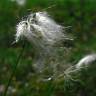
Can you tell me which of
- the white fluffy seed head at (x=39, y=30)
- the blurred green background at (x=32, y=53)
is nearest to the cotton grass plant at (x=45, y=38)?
the white fluffy seed head at (x=39, y=30)

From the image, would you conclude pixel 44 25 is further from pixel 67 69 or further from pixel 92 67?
pixel 92 67

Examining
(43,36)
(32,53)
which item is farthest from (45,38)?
(32,53)

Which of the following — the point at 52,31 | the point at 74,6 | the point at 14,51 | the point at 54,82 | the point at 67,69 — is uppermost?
the point at 52,31

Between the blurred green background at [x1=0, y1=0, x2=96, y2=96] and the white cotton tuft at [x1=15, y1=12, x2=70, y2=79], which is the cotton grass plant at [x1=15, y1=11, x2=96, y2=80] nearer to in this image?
the white cotton tuft at [x1=15, y1=12, x2=70, y2=79]

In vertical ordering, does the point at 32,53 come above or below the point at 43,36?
below

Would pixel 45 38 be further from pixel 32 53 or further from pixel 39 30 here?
pixel 32 53

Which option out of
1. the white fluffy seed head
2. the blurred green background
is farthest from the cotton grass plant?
the blurred green background

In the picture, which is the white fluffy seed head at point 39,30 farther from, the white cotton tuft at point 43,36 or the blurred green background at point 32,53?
the blurred green background at point 32,53

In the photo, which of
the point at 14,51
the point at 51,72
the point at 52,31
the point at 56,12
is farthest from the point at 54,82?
the point at 56,12
